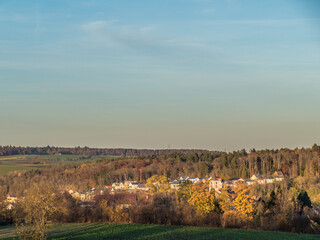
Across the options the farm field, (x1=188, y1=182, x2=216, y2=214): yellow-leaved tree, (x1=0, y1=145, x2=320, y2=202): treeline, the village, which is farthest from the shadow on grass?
the farm field

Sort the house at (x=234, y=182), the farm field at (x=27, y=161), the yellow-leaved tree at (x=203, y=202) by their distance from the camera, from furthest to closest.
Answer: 1. the farm field at (x=27, y=161)
2. the house at (x=234, y=182)
3. the yellow-leaved tree at (x=203, y=202)

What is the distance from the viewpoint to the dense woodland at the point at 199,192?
29.1 metres

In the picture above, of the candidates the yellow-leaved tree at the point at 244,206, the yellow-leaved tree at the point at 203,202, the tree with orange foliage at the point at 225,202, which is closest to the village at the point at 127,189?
the tree with orange foliage at the point at 225,202

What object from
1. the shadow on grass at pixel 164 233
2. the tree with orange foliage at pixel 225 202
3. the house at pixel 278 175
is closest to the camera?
the shadow on grass at pixel 164 233

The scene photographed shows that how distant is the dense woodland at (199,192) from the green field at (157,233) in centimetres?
223

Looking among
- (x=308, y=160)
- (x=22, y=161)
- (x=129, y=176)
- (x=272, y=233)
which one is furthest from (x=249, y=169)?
(x=272, y=233)

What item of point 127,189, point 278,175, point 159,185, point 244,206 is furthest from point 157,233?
point 278,175

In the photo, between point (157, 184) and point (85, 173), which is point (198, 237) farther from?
point (85, 173)

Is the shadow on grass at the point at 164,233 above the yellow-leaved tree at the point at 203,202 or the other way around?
the other way around

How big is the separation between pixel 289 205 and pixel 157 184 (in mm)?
29174

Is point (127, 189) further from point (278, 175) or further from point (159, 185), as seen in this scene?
point (278, 175)

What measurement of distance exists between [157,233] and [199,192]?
8182mm

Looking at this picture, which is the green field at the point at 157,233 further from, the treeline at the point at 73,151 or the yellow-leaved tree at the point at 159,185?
the treeline at the point at 73,151

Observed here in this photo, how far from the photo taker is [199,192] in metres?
32.8
